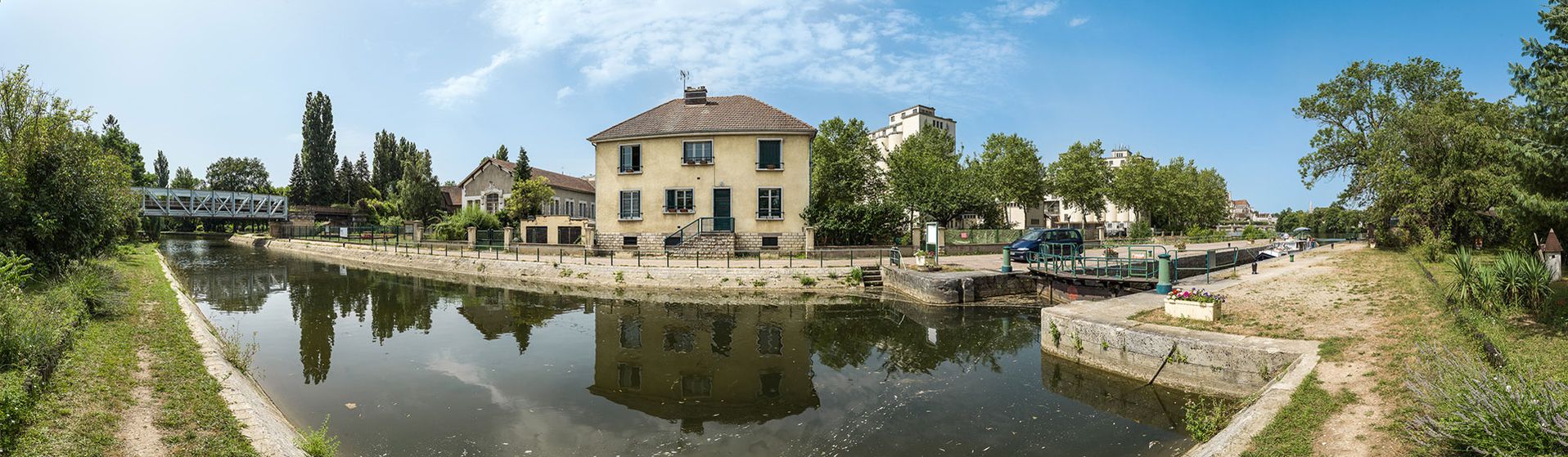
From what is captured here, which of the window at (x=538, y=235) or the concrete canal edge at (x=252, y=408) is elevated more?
the window at (x=538, y=235)

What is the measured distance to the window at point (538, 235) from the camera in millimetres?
34062

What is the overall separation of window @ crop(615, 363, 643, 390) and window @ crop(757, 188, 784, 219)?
19656 millimetres

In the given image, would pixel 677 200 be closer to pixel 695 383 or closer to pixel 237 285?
pixel 237 285

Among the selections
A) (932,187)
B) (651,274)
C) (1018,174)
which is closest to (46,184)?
(651,274)

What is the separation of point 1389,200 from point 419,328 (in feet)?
111

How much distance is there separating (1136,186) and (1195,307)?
48.6 m

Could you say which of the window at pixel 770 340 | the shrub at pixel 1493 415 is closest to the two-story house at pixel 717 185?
the window at pixel 770 340

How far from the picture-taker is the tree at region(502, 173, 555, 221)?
42.0 m

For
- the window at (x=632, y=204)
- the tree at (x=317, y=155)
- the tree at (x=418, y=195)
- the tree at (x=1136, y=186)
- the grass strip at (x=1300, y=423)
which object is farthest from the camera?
the tree at (x=317, y=155)

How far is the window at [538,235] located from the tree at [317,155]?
168 feet

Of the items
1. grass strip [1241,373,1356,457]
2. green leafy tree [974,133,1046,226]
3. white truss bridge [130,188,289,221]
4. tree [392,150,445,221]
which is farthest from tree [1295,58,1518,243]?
white truss bridge [130,188,289,221]

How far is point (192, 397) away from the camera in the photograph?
23.5 feet

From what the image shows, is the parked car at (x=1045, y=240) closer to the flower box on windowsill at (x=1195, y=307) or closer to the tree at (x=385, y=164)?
the flower box on windowsill at (x=1195, y=307)

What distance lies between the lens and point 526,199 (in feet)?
138
